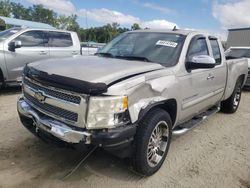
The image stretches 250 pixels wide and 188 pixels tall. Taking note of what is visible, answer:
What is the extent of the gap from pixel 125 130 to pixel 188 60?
65.4 inches

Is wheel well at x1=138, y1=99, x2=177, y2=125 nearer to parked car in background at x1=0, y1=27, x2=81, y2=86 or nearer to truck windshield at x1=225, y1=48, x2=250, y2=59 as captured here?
parked car in background at x1=0, y1=27, x2=81, y2=86

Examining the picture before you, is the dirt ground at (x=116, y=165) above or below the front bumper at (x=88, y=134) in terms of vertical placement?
below

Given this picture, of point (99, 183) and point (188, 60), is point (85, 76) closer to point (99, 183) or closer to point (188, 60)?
point (99, 183)

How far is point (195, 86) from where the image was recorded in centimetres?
394

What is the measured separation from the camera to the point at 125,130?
8.73 feet

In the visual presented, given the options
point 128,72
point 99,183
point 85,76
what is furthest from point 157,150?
point 85,76

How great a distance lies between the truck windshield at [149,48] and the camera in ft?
12.1

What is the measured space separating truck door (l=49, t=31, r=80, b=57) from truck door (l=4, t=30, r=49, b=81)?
0.22 m

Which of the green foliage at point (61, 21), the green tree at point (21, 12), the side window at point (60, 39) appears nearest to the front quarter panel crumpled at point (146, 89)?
the side window at point (60, 39)

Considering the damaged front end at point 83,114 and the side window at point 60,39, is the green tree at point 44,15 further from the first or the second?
the damaged front end at point 83,114

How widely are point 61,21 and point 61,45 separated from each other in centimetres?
7310

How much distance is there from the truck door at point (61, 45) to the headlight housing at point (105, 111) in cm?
555

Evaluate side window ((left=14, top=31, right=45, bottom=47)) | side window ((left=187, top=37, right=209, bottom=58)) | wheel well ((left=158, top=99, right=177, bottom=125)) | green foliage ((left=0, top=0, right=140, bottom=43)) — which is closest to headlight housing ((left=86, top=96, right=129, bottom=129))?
wheel well ((left=158, top=99, right=177, bottom=125))

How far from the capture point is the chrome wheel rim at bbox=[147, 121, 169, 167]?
323cm
